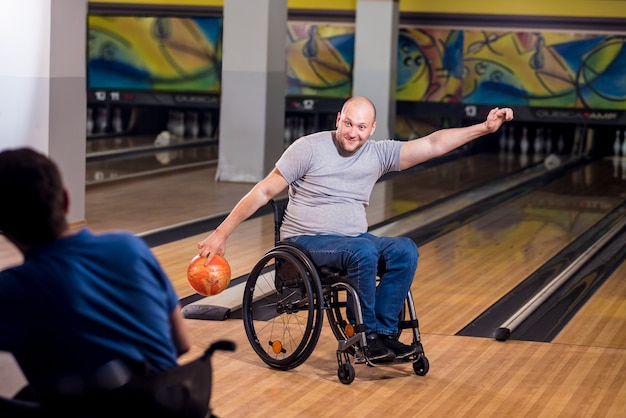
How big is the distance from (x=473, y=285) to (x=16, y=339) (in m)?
3.82

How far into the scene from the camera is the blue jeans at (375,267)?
3.37 metres

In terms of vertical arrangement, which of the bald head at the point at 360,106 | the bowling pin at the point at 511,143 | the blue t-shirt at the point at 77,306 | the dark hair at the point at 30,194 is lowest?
the bowling pin at the point at 511,143

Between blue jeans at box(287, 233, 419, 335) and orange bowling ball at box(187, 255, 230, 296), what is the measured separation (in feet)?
1.02

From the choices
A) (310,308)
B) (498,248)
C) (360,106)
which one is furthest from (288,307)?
(498,248)

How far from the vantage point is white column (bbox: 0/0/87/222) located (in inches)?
245

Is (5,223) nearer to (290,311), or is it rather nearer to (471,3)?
(290,311)

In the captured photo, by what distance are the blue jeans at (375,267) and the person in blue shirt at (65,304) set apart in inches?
67.9

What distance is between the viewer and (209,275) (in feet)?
10.8

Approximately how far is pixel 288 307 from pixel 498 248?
3.08m

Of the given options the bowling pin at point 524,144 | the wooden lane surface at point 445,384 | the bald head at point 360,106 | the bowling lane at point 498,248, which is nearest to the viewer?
the wooden lane surface at point 445,384

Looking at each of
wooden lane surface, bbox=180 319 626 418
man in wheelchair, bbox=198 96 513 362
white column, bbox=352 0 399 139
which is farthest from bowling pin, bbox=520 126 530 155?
man in wheelchair, bbox=198 96 513 362

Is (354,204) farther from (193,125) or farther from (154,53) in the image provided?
(193,125)

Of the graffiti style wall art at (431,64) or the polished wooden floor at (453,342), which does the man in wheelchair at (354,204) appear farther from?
the graffiti style wall art at (431,64)

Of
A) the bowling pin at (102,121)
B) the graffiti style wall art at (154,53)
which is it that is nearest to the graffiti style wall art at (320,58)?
the graffiti style wall art at (154,53)
